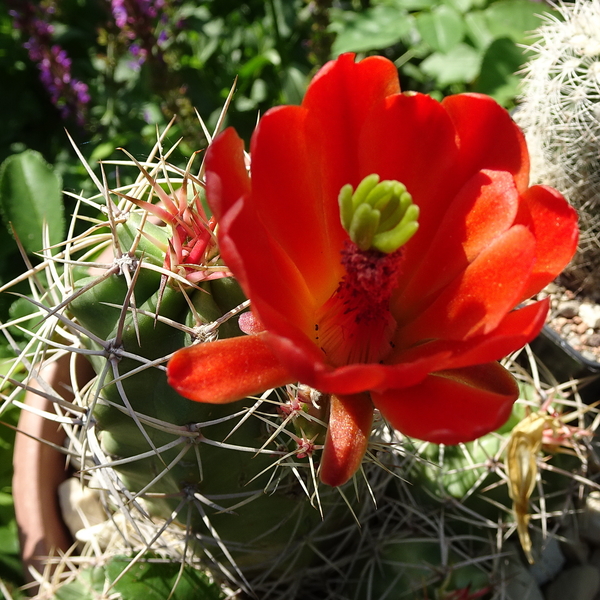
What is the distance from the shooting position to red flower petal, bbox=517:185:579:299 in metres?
0.51

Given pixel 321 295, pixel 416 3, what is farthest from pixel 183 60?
pixel 321 295

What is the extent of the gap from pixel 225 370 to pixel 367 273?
144 mm

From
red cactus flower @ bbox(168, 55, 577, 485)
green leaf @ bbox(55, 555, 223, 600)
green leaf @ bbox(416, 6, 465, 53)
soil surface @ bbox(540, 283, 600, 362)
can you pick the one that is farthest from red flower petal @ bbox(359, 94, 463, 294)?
green leaf @ bbox(416, 6, 465, 53)

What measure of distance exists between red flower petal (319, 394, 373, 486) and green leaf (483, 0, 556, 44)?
1313 mm

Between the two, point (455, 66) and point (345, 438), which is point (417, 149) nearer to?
point (345, 438)

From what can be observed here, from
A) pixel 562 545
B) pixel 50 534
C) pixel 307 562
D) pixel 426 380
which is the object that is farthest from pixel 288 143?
pixel 562 545

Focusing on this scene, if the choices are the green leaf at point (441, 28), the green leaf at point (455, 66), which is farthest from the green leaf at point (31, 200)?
the green leaf at point (455, 66)

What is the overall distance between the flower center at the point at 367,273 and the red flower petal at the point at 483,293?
0.14 ft

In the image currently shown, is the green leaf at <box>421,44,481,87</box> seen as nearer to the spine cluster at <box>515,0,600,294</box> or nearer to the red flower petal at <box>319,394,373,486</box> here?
the spine cluster at <box>515,0,600,294</box>

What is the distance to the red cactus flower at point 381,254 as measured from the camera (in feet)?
1.51

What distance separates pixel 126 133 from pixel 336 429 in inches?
48.6

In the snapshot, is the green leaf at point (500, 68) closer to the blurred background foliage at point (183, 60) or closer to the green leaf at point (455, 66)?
the blurred background foliage at point (183, 60)

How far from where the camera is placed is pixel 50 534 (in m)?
1.08

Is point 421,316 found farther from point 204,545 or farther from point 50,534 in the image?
point 50,534
